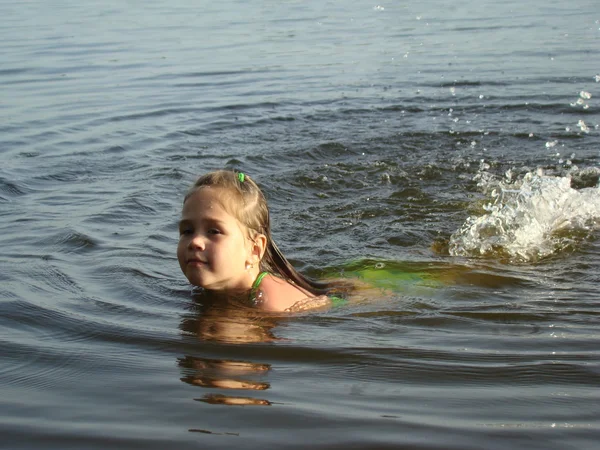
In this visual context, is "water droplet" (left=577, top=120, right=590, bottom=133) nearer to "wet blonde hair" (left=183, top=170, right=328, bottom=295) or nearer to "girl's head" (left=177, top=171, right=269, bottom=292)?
"wet blonde hair" (left=183, top=170, right=328, bottom=295)

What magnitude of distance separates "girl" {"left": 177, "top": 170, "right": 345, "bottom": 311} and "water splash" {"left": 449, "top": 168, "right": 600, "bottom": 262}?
1716 millimetres

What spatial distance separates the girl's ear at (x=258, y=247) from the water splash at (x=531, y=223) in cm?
186

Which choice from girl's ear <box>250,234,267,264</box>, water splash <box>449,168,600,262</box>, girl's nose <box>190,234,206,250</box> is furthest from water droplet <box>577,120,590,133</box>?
girl's nose <box>190,234,206,250</box>

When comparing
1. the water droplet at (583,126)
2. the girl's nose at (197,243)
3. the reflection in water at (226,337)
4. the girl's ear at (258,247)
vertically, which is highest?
the water droplet at (583,126)

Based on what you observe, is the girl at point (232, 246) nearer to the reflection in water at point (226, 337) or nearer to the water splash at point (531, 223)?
the reflection in water at point (226, 337)

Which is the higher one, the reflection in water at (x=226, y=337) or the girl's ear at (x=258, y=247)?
the girl's ear at (x=258, y=247)

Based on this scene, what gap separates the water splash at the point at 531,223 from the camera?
6258mm

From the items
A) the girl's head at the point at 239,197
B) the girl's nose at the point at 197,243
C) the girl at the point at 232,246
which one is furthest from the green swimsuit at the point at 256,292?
the girl's nose at the point at 197,243

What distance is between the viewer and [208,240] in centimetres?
459

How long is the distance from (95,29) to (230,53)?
485 cm

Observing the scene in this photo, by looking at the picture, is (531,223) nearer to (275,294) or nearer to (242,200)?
(275,294)

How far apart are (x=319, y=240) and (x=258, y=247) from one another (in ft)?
5.65

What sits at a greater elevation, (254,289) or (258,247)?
(258,247)

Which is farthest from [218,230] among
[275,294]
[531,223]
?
[531,223]
